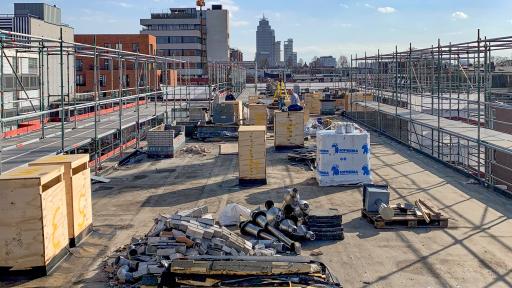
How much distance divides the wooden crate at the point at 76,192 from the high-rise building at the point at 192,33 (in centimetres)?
8167

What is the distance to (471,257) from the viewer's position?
31.5ft

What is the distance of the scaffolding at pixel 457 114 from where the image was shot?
15445 mm

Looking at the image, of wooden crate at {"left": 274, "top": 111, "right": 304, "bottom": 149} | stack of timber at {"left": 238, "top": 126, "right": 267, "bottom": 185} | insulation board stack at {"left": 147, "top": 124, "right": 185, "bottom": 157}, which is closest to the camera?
stack of timber at {"left": 238, "top": 126, "right": 267, "bottom": 185}

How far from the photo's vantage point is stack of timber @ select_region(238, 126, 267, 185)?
1584cm

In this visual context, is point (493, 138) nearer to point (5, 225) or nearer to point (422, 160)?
point (422, 160)

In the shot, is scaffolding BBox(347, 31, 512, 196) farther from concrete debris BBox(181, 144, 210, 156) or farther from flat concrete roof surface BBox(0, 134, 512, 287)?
concrete debris BBox(181, 144, 210, 156)

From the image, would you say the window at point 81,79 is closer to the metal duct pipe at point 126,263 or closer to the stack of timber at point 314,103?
the stack of timber at point 314,103

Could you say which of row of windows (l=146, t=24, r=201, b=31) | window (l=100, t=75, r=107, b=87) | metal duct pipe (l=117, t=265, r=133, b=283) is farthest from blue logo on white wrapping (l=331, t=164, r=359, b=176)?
row of windows (l=146, t=24, r=201, b=31)

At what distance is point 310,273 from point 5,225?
450cm

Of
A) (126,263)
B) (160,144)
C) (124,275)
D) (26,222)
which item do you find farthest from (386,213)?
(160,144)

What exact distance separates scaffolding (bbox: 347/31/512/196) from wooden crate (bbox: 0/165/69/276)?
33.9 feet

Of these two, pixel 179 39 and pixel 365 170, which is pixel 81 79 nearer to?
pixel 365 170

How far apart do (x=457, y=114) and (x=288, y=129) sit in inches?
293

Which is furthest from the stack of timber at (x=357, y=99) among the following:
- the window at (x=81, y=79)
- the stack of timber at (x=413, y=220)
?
the window at (x=81, y=79)
